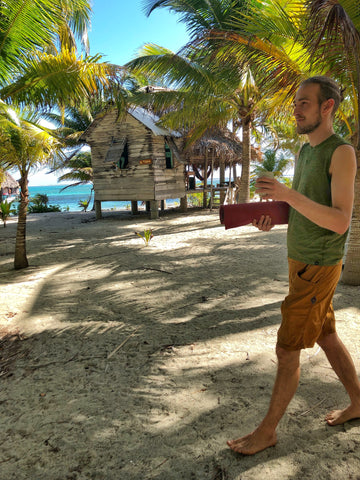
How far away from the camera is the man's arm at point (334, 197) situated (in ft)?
4.61

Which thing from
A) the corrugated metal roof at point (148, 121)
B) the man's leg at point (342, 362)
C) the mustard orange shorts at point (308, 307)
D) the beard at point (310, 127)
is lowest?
the man's leg at point (342, 362)

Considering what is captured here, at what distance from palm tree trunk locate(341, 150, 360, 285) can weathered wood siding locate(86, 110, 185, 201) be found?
31.1ft

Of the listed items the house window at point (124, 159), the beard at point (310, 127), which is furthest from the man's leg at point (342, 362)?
the house window at point (124, 159)

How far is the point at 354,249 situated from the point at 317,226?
351 cm

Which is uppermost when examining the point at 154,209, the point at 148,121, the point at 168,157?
the point at 148,121

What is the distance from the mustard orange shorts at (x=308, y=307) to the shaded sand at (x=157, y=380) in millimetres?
696

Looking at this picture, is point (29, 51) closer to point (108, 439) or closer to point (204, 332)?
point (204, 332)

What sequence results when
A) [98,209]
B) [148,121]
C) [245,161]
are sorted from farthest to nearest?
1. [98,209]
2. [148,121]
3. [245,161]

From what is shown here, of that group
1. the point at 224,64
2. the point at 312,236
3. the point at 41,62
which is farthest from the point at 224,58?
the point at 312,236

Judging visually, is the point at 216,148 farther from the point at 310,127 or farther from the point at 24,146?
the point at 310,127

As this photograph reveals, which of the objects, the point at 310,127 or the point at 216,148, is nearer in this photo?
the point at 310,127

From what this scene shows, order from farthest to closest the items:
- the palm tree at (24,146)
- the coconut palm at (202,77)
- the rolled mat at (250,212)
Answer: the coconut palm at (202,77) → the palm tree at (24,146) → the rolled mat at (250,212)

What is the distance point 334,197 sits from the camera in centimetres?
145

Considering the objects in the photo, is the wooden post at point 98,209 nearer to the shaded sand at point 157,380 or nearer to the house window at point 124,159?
the house window at point 124,159
